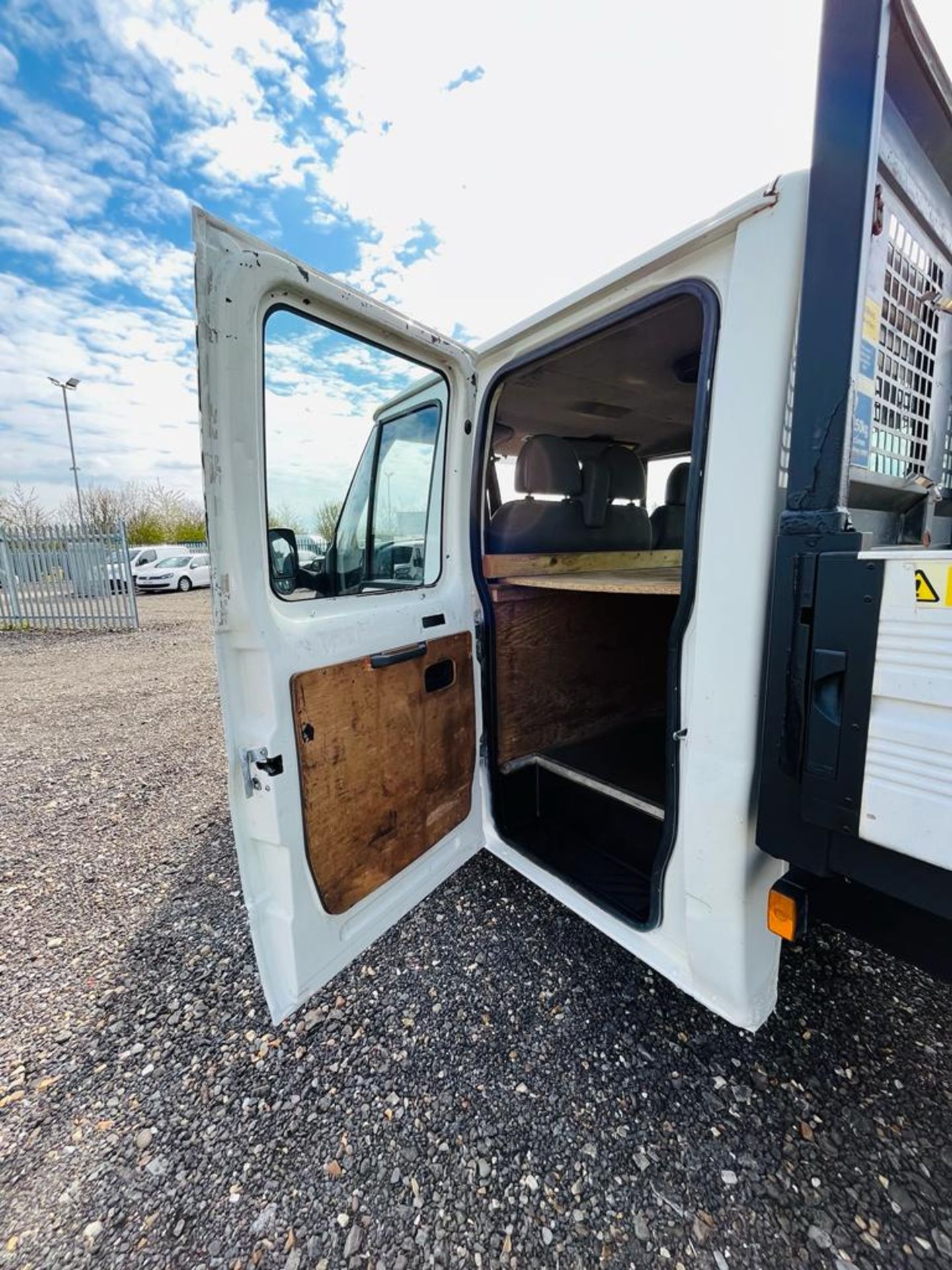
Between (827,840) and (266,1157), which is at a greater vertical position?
(827,840)

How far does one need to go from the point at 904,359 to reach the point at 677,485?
8.05ft

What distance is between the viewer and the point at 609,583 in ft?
5.89

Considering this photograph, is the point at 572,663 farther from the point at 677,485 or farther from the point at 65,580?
the point at 65,580

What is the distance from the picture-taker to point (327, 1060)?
1531 mm

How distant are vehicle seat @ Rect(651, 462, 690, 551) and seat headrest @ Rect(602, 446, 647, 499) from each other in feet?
1.73

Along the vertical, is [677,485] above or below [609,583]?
above

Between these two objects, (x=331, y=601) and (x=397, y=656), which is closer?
(x=331, y=601)

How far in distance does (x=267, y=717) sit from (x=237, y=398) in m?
0.79

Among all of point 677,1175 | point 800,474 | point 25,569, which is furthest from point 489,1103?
point 25,569

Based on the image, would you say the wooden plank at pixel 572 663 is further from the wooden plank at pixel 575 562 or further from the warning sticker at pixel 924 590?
the warning sticker at pixel 924 590

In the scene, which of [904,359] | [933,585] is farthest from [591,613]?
[933,585]

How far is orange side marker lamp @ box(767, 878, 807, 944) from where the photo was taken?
1.14 metres

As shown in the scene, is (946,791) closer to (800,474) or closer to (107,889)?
(800,474)

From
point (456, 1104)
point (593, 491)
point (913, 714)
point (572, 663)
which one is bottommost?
point (456, 1104)
